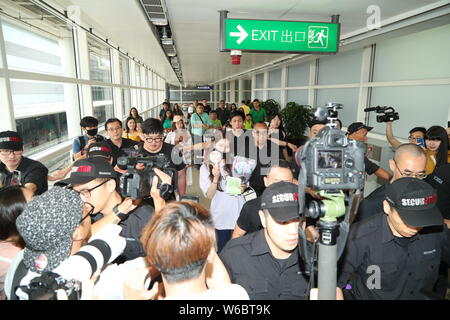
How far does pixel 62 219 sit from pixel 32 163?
6.09 feet

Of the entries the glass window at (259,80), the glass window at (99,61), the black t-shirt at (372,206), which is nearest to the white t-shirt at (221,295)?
the black t-shirt at (372,206)

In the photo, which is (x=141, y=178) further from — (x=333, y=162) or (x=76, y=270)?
(x=333, y=162)

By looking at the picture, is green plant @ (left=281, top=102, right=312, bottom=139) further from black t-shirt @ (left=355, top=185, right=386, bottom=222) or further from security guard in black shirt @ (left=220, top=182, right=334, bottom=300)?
security guard in black shirt @ (left=220, top=182, right=334, bottom=300)

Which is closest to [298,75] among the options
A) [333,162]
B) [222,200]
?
[222,200]

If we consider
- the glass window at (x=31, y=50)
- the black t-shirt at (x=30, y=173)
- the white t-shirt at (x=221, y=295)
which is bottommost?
the white t-shirt at (x=221, y=295)

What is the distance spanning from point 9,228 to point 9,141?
1.30 meters

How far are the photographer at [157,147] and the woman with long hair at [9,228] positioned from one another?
55.6 inches

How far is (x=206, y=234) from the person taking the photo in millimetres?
1080

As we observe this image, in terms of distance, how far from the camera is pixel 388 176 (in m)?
3.05

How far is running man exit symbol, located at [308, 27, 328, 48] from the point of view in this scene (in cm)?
365

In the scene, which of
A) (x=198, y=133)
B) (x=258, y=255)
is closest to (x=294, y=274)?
(x=258, y=255)

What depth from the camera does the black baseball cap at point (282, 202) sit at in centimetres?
149

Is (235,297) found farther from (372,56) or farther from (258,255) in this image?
(372,56)

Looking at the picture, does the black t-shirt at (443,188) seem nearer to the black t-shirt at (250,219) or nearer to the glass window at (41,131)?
the black t-shirt at (250,219)
